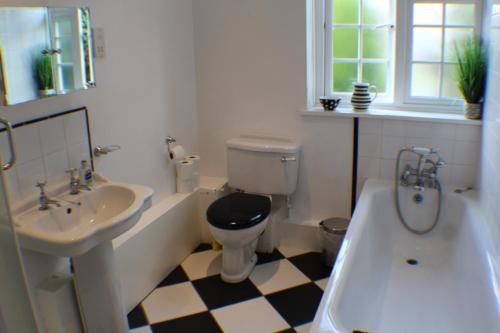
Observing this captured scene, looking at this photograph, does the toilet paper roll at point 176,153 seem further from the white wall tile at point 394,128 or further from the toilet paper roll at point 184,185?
the white wall tile at point 394,128

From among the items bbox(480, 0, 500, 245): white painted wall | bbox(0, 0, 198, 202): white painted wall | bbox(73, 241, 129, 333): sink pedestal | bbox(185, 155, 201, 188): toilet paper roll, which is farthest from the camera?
bbox(185, 155, 201, 188): toilet paper roll

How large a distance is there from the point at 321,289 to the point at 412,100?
4.28ft

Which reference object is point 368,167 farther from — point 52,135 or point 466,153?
point 52,135

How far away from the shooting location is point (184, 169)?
3428 mm

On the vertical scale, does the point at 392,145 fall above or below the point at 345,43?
below

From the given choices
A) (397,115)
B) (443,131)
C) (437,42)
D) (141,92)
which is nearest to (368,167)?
(397,115)

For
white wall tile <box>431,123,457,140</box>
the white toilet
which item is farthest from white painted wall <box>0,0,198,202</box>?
white wall tile <box>431,123,457,140</box>

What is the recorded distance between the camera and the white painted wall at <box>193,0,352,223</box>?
336 centimetres

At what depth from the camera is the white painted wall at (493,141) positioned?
241 centimetres

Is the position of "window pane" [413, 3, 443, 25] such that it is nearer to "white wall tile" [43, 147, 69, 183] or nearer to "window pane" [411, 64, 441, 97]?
"window pane" [411, 64, 441, 97]

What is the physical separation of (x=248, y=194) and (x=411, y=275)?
3.60 ft

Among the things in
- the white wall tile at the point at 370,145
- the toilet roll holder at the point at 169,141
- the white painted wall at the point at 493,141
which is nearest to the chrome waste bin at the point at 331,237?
the white wall tile at the point at 370,145

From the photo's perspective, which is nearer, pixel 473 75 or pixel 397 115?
pixel 473 75

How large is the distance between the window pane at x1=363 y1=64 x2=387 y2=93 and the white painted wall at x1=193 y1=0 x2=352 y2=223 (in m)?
0.32
